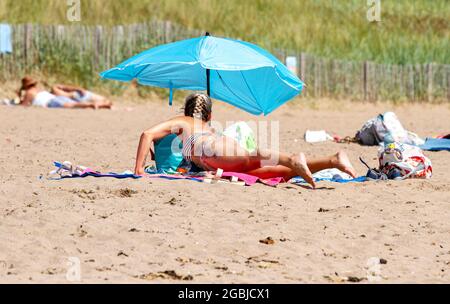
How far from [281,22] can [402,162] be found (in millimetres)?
14149

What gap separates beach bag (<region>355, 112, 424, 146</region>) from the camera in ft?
37.7

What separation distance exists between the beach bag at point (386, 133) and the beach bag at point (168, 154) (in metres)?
3.72

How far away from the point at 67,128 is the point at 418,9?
1450 centimetres

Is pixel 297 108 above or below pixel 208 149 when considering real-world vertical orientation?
below

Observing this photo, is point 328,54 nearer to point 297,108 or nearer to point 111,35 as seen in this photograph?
point 297,108

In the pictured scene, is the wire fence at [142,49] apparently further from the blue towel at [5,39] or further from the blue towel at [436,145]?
the blue towel at [436,145]

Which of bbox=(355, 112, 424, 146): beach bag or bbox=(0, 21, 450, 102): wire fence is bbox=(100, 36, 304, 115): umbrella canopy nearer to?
bbox=(355, 112, 424, 146): beach bag

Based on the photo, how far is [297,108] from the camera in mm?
19422

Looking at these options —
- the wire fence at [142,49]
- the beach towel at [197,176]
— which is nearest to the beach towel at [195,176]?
the beach towel at [197,176]

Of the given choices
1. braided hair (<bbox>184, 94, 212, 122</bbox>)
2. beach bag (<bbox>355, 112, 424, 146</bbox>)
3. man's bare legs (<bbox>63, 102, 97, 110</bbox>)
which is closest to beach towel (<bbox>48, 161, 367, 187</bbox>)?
braided hair (<bbox>184, 94, 212, 122</bbox>)

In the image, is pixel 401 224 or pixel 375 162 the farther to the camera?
pixel 375 162

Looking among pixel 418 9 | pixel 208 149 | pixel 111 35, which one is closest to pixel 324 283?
pixel 208 149

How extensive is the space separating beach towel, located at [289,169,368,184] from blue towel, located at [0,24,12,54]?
10625 mm

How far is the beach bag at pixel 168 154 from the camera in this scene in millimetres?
8297
